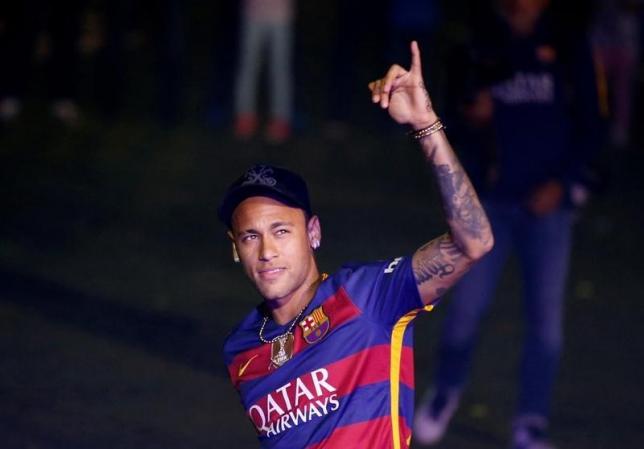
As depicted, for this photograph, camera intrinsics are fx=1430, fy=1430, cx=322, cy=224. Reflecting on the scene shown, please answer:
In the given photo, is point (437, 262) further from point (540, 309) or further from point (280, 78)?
point (280, 78)

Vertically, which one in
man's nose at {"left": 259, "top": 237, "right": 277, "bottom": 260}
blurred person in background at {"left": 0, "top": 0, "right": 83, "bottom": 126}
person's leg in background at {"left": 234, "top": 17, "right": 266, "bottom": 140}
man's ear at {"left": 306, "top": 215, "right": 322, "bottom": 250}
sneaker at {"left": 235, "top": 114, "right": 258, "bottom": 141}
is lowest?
man's nose at {"left": 259, "top": 237, "right": 277, "bottom": 260}

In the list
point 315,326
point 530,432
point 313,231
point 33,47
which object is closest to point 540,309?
point 530,432

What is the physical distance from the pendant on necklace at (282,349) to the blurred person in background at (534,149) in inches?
100

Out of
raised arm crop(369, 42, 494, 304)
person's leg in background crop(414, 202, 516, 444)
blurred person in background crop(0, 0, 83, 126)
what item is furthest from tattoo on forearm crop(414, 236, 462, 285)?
blurred person in background crop(0, 0, 83, 126)

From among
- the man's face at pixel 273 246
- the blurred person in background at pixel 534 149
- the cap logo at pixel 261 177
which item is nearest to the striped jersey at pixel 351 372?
the man's face at pixel 273 246

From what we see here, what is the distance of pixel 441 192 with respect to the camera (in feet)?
12.7

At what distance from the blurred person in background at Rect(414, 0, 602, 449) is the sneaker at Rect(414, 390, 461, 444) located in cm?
36

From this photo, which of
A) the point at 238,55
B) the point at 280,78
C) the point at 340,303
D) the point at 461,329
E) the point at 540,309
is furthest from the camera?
the point at 238,55

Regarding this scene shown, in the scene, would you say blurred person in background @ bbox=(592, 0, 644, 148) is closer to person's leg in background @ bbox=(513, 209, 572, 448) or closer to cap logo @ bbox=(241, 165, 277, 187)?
person's leg in background @ bbox=(513, 209, 572, 448)

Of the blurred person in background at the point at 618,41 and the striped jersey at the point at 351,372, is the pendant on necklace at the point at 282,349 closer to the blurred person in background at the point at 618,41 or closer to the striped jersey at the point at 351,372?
the striped jersey at the point at 351,372

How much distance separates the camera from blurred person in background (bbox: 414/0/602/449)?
21.1 ft

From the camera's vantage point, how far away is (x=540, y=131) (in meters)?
6.52

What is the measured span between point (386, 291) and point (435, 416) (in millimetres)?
2997

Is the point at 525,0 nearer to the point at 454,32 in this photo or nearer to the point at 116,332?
the point at 116,332
